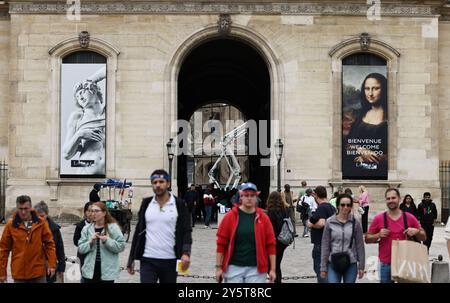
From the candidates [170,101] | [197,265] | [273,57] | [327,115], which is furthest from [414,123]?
[197,265]

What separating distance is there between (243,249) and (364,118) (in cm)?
2131

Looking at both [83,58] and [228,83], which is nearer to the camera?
[83,58]

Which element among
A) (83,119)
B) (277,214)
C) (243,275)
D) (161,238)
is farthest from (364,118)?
(243,275)

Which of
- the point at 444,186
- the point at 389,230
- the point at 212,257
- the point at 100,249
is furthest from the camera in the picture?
the point at 444,186

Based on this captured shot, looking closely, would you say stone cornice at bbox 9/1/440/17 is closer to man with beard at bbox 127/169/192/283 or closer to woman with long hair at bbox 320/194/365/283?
woman with long hair at bbox 320/194/365/283

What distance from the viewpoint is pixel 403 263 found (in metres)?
10.1

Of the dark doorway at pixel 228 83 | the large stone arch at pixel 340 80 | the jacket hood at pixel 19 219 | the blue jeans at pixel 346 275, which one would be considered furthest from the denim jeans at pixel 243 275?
the dark doorway at pixel 228 83

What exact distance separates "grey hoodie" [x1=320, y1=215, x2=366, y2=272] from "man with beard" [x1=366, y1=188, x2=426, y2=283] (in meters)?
0.17

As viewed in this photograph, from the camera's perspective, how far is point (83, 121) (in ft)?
98.6

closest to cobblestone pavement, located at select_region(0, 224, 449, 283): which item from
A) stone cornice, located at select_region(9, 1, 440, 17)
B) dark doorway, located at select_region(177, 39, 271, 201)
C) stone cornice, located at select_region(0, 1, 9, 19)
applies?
stone cornice, located at select_region(9, 1, 440, 17)

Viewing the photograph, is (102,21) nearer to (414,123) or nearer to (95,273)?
(414,123)

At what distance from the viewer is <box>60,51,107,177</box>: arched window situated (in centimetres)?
2991

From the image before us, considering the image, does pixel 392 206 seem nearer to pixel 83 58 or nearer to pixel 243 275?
pixel 243 275

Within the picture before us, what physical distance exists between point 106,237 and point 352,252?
3316mm
